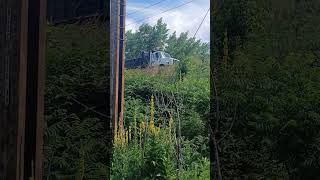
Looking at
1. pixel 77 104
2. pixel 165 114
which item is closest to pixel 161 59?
pixel 165 114

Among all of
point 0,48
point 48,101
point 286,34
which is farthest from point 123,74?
point 286,34

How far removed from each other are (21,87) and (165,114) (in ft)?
3.47

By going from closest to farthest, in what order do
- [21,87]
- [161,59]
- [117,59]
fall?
[161,59], [117,59], [21,87]

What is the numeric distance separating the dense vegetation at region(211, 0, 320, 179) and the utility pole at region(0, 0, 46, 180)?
1.34 metres

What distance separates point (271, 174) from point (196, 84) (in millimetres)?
713

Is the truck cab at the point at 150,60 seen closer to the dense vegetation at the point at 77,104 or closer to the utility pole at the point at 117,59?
the utility pole at the point at 117,59

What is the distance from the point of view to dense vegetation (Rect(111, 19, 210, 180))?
314 cm

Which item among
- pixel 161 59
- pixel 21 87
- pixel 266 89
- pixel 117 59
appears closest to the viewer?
pixel 266 89

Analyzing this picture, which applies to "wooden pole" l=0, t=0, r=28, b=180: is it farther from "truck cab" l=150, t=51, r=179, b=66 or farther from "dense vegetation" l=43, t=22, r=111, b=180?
"truck cab" l=150, t=51, r=179, b=66

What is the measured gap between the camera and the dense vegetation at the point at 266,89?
105 inches

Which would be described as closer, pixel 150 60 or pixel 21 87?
pixel 150 60

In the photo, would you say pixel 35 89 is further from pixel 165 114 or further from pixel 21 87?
pixel 165 114

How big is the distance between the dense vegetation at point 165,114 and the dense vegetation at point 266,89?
0.59 feet

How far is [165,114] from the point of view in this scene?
10.9 ft
